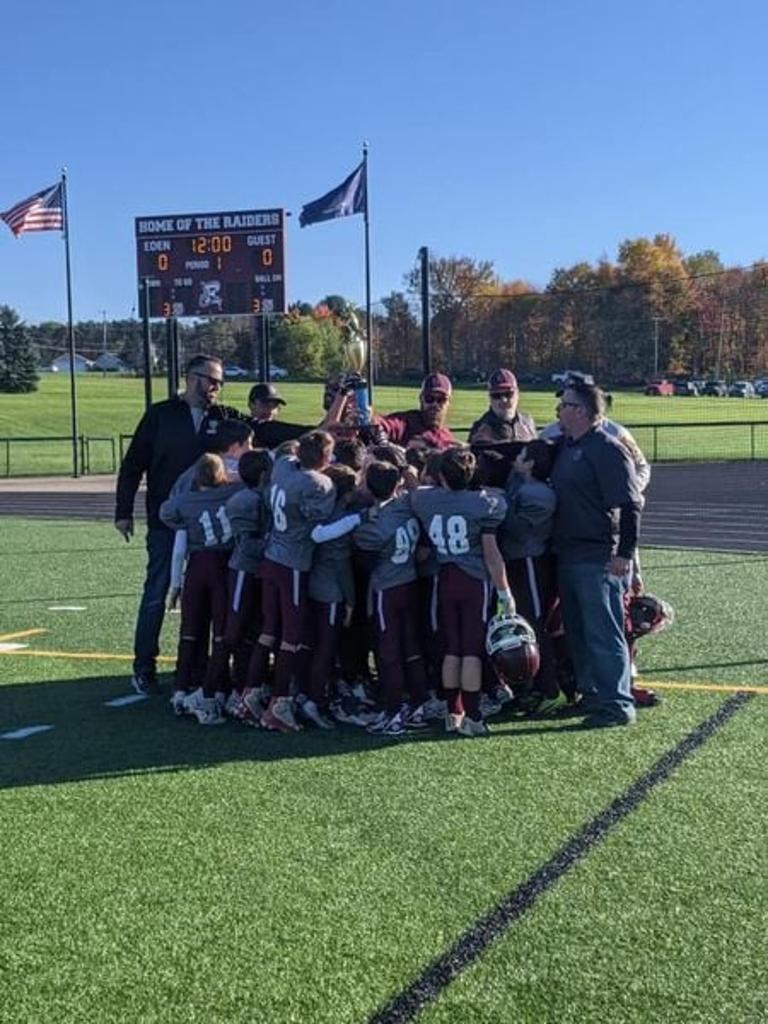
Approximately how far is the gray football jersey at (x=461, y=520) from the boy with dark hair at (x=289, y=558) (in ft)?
1.77

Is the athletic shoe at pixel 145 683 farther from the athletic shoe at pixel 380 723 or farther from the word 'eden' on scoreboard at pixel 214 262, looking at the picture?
the word 'eden' on scoreboard at pixel 214 262

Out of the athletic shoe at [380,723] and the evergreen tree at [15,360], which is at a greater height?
the evergreen tree at [15,360]

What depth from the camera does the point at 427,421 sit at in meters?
7.59

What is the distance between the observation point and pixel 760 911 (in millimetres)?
3871

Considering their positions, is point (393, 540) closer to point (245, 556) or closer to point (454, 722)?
point (245, 556)

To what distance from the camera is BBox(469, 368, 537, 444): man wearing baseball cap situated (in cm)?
733

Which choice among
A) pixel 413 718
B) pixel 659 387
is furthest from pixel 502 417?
pixel 659 387

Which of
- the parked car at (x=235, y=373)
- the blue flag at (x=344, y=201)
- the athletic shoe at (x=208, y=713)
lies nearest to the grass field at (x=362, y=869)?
the athletic shoe at (x=208, y=713)

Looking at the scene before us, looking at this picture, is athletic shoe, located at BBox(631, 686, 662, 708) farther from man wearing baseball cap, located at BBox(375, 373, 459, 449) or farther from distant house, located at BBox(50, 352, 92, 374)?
distant house, located at BBox(50, 352, 92, 374)

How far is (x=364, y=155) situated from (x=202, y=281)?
6031 millimetres

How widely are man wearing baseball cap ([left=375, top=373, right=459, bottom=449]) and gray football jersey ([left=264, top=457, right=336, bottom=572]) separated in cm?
127

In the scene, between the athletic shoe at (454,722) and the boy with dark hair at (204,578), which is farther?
the boy with dark hair at (204,578)

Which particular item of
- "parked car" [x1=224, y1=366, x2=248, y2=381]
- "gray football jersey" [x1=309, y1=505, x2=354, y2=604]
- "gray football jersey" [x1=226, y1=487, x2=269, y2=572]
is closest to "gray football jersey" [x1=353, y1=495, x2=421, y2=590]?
"gray football jersey" [x1=309, y1=505, x2=354, y2=604]

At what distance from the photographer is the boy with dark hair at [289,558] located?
245 inches
